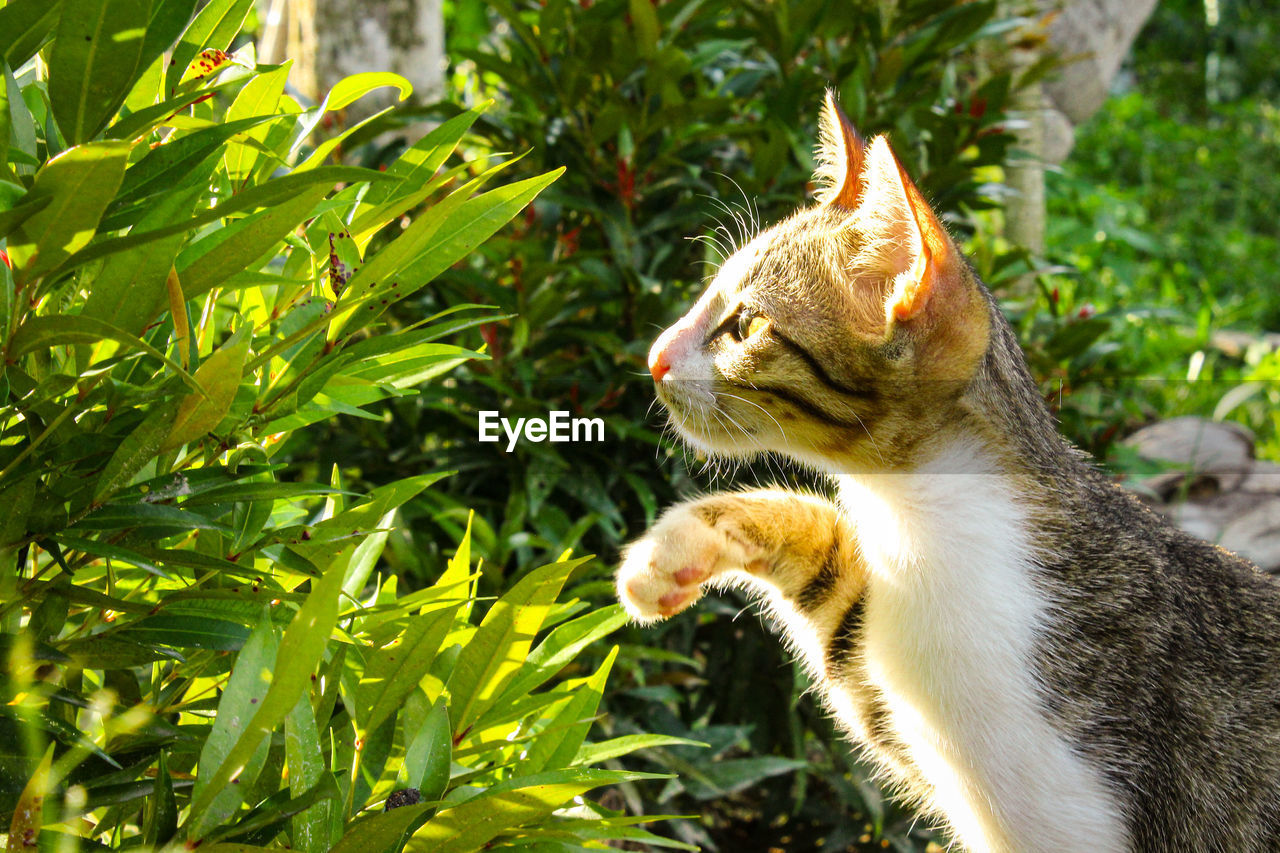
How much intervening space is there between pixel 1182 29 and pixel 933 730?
10.9 m

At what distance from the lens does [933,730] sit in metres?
1.36

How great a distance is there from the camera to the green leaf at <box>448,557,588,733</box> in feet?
3.12

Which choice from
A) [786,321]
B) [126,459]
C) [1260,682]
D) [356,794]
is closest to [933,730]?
[1260,682]

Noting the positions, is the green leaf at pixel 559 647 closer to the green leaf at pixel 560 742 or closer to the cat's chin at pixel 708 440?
the green leaf at pixel 560 742

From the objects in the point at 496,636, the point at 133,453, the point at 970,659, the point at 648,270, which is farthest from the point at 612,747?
the point at 648,270

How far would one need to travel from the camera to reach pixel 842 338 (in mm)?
1461

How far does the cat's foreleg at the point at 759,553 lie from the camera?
141 centimetres

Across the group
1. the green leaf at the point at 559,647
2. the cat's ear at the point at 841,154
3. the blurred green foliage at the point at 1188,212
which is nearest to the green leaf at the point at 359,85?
the green leaf at the point at 559,647

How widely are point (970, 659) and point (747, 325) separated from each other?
557 mm

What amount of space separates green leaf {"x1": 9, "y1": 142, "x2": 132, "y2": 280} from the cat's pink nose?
94 cm

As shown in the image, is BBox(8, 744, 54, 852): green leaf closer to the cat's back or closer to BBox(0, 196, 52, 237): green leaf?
BBox(0, 196, 52, 237): green leaf

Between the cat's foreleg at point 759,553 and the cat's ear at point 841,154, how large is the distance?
1.55ft

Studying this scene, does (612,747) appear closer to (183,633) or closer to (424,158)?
(183,633)

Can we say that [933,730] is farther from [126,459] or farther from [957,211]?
[957,211]
